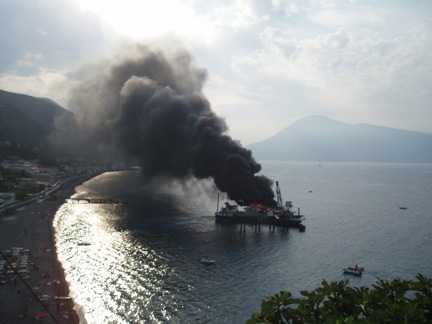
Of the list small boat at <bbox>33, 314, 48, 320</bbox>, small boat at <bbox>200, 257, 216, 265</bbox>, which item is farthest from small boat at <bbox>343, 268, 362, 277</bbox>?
small boat at <bbox>33, 314, 48, 320</bbox>

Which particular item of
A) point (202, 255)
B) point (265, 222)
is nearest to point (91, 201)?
point (265, 222)

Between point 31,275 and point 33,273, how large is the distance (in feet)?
2.92

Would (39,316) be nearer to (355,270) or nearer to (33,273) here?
(33,273)

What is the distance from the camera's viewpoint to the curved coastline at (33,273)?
3934 cm

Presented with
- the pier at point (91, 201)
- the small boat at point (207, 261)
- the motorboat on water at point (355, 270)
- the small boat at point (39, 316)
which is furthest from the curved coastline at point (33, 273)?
the motorboat on water at point (355, 270)

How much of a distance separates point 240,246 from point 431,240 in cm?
4370

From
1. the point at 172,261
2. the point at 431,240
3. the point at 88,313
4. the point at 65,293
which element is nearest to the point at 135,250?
the point at 172,261

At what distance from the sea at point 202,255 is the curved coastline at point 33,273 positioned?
1.79m

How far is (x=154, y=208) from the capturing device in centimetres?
11162

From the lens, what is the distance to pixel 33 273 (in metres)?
50.8

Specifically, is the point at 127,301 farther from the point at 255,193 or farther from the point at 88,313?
the point at 255,193

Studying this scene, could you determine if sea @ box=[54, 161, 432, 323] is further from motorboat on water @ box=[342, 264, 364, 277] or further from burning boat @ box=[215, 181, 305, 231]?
burning boat @ box=[215, 181, 305, 231]

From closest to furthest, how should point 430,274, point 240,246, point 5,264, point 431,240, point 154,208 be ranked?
point 5,264 < point 430,274 < point 240,246 < point 431,240 < point 154,208

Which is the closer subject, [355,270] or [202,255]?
[355,270]
